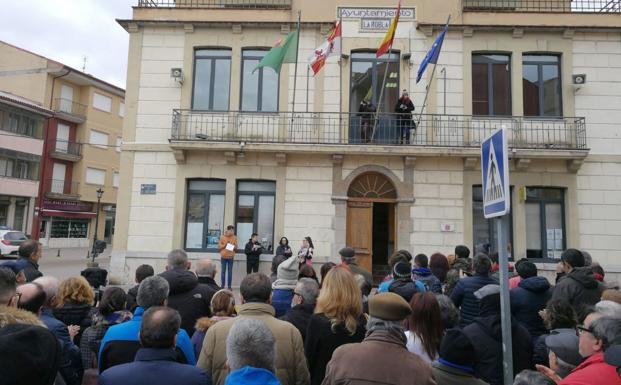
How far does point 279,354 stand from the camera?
3.19m

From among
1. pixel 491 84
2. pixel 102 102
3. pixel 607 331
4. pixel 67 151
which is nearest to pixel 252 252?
pixel 491 84

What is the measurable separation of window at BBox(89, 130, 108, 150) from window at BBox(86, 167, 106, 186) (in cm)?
249

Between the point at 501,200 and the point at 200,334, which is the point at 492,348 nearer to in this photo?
the point at 501,200

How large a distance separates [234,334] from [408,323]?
64.6 inches

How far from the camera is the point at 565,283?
16.3 ft

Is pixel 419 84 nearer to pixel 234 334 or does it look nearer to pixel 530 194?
pixel 530 194

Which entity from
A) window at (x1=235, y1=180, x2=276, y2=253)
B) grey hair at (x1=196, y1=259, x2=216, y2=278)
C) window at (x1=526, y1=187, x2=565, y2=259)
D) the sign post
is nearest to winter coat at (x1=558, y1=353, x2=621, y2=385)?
the sign post

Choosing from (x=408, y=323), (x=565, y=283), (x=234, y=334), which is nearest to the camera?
(x=234, y=334)

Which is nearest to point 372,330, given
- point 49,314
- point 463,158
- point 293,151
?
point 49,314

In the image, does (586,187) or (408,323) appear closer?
(408,323)

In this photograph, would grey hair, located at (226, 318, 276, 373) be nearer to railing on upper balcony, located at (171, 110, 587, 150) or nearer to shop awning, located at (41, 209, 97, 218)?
railing on upper balcony, located at (171, 110, 587, 150)

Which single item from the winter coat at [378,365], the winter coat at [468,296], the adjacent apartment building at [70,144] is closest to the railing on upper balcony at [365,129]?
the winter coat at [468,296]

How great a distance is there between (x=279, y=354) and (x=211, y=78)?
13.0m

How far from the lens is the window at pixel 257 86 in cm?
1444
